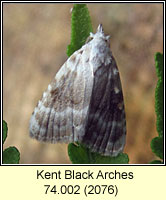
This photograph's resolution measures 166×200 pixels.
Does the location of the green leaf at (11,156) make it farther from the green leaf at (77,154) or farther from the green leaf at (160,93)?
the green leaf at (160,93)

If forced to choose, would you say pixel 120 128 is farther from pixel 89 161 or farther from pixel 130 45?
pixel 130 45

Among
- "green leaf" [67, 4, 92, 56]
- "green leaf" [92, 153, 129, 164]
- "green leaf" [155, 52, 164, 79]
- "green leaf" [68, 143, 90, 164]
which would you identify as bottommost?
"green leaf" [92, 153, 129, 164]

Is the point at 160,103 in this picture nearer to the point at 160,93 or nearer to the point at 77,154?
the point at 160,93

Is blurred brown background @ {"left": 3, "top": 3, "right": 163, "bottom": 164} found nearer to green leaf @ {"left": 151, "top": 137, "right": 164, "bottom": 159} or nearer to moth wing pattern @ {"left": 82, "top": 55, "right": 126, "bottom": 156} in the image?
moth wing pattern @ {"left": 82, "top": 55, "right": 126, "bottom": 156}

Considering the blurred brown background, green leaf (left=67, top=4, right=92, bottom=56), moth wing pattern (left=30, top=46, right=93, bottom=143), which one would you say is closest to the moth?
moth wing pattern (left=30, top=46, right=93, bottom=143)

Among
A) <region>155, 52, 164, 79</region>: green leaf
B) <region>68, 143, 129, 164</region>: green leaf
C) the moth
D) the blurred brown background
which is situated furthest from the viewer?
the blurred brown background

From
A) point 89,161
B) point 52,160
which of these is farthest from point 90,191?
point 52,160

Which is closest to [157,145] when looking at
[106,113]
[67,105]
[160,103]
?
[160,103]
